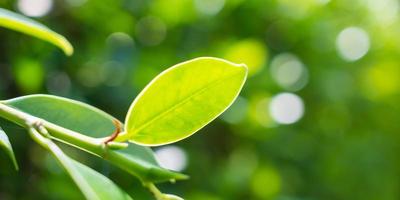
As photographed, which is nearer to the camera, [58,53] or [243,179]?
[58,53]

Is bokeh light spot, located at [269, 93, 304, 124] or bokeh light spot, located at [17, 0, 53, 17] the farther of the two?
bokeh light spot, located at [269, 93, 304, 124]

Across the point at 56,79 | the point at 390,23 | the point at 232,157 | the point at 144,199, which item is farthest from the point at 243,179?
the point at 390,23

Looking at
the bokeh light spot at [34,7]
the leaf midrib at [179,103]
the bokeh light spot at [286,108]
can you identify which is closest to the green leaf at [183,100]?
the leaf midrib at [179,103]

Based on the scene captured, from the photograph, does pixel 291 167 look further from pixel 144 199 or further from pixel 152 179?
pixel 152 179

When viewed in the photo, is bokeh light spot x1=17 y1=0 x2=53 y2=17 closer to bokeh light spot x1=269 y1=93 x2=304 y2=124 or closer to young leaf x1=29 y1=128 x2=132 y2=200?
bokeh light spot x1=269 y1=93 x2=304 y2=124

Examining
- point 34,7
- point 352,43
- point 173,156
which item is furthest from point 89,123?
point 352,43

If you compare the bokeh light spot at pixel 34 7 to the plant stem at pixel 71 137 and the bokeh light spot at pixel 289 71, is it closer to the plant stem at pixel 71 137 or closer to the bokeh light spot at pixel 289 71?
the bokeh light spot at pixel 289 71

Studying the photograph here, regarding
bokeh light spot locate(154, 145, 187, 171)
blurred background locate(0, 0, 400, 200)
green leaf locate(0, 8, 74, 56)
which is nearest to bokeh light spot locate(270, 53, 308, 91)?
blurred background locate(0, 0, 400, 200)
